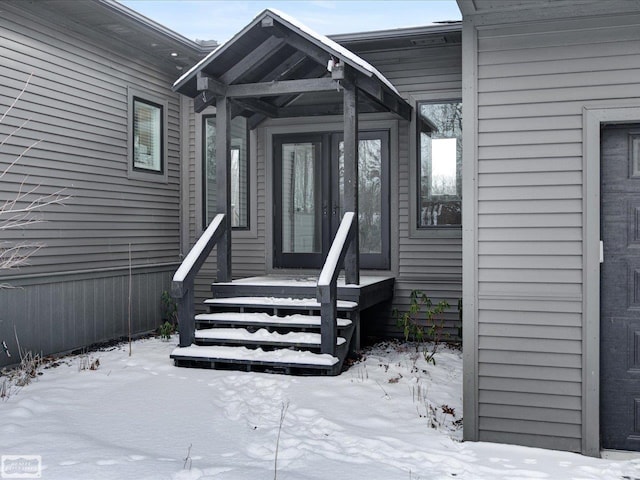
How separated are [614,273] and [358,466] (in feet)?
7.06

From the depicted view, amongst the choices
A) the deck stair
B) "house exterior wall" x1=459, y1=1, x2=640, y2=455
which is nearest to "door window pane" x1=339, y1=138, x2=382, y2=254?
the deck stair

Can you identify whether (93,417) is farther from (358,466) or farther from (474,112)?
(474,112)

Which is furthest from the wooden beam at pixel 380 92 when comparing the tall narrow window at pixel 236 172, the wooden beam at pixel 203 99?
the tall narrow window at pixel 236 172

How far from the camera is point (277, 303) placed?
6781 millimetres

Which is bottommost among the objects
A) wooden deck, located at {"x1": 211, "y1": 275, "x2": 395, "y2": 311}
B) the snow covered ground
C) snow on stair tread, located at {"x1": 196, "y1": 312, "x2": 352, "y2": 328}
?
the snow covered ground

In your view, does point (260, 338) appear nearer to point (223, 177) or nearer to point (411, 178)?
point (223, 177)

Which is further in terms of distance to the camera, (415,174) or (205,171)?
(205,171)

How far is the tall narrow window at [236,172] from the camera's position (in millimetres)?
9195

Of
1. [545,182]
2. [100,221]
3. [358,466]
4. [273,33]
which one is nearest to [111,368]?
[100,221]

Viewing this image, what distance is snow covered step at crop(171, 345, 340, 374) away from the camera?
584 cm

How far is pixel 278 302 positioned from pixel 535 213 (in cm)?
326

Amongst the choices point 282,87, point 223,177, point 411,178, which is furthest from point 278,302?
point 411,178

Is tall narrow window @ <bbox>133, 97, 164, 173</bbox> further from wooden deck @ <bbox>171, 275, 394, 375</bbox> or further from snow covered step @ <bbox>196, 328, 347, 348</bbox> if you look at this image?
snow covered step @ <bbox>196, 328, 347, 348</bbox>

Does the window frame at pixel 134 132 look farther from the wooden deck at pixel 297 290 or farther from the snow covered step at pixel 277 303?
the snow covered step at pixel 277 303
